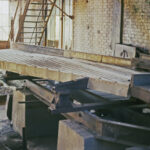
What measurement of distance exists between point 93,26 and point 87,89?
316 inches

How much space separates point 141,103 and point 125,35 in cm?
636

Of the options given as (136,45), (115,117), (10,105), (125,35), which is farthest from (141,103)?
(125,35)

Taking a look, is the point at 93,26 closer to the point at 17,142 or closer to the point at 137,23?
the point at 137,23

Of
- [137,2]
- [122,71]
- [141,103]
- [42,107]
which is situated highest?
[137,2]

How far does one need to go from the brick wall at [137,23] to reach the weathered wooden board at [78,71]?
474 centimetres

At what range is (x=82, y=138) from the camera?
11.6ft

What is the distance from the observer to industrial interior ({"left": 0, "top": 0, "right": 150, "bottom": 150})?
11.3 feet

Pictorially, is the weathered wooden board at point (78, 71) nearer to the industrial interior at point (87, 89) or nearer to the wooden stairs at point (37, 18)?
the industrial interior at point (87, 89)

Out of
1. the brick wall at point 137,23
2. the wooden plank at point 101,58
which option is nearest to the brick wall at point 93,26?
the brick wall at point 137,23

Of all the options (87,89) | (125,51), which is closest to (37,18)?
(125,51)

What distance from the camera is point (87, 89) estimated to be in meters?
4.63

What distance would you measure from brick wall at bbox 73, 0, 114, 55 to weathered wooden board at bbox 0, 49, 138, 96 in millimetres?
6516

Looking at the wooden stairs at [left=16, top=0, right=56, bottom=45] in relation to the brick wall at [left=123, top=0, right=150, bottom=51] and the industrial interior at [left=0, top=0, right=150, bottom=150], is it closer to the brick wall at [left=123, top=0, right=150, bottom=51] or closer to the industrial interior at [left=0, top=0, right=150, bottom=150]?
the industrial interior at [left=0, top=0, right=150, bottom=150]

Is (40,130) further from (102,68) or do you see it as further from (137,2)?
(137,2)
